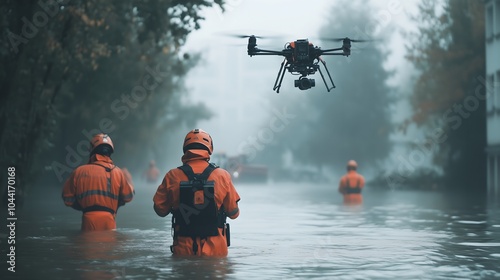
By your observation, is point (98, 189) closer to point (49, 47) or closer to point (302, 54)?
point (302, 54)

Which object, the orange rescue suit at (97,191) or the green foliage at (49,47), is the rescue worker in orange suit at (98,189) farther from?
the green foliage at (49,47)

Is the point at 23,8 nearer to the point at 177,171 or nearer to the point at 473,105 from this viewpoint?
the point at 177,171

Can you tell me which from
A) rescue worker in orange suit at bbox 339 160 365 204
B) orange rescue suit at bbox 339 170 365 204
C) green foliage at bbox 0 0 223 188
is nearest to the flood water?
green foliage at bbox 0 0 223 188

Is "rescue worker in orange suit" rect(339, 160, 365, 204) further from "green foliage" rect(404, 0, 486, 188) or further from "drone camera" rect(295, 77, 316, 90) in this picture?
"green foliage" rect(404, 0, 486, 188)

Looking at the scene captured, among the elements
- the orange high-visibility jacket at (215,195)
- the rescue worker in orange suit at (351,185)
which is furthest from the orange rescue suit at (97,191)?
the rescue worker in orange suit at (351,185)

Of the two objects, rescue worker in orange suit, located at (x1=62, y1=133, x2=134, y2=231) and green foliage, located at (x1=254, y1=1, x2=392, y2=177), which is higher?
green foliage, located at (x1=254, y1=1, x2=392, y2=177)
